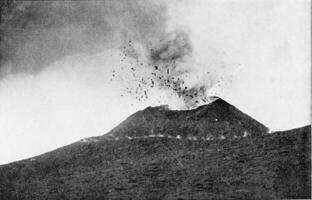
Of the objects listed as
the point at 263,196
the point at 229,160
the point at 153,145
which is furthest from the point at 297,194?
the point at 153,145

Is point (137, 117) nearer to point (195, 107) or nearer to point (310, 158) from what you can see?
point (195, 107)

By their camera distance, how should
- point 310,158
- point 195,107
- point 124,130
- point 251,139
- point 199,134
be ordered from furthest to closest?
point 195,107 < point 124,130 < point 199,134 < point 251,139 < point 310,158

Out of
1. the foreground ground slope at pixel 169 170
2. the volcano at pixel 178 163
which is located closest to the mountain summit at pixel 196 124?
the volcano at pixel 178 163

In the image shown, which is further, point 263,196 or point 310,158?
point 310,158

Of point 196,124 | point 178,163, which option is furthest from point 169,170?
point 196,124

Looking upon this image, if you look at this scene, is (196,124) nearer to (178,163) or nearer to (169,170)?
(178,163)

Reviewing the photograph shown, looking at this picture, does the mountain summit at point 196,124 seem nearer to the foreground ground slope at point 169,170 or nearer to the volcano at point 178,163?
the volcano at point 178,163

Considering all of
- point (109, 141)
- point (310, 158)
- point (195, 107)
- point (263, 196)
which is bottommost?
point (263, 196)
